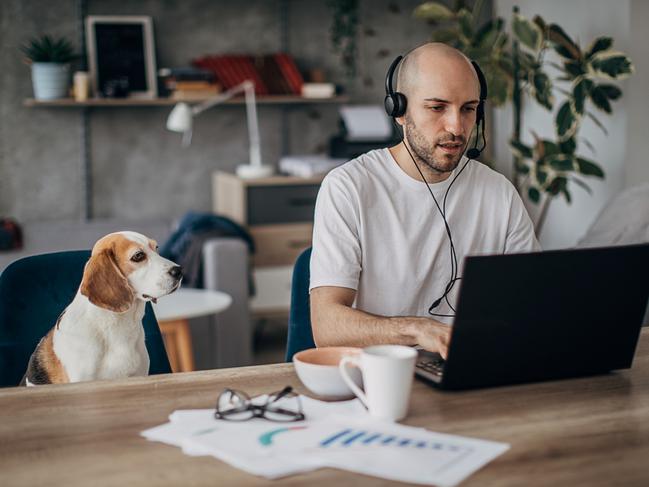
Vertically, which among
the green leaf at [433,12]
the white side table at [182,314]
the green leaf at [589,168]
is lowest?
the white side table at [182,314]

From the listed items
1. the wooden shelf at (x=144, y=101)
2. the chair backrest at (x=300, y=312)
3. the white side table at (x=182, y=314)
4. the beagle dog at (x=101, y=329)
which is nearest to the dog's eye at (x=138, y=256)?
the beagle dog at (x=101, y=329)

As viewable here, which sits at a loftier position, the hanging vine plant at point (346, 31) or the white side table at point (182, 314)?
the hanging vine plant at point (346, 31)

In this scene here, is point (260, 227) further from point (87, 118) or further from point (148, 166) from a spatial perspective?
point (87, 118)

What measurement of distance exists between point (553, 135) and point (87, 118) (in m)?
2.36

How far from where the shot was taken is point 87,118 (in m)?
4.58

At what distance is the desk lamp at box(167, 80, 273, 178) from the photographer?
14.0 ft

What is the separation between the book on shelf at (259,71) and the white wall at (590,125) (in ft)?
3.93

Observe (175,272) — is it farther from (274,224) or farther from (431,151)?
(274,224)

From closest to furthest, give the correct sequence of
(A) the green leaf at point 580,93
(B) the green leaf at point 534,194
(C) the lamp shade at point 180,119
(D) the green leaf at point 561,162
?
(A) the green leaf at point 580,93, (D) the green leaf at point 561,162, (B) the green leaf at point 534,194, (C) the lamp shade at point 180,119

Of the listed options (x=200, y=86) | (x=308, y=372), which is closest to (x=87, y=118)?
(x=200, y=86)

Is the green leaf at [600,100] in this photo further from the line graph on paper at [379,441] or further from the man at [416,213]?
the line graph on paper at [379,441]

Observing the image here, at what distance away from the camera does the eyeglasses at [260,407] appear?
1182mm

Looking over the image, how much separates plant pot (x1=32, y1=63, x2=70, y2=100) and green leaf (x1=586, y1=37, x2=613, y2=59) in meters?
2.48

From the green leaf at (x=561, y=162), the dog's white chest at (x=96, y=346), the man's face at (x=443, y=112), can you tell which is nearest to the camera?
the dog's white chest at (x=96, y=346)
